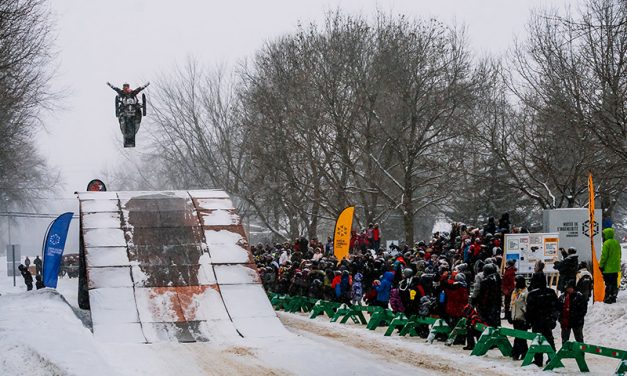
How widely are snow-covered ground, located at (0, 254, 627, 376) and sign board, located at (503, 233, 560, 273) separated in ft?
9.33

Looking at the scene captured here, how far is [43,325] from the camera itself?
16859 millimetres

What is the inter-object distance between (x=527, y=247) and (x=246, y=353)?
903 centimetres

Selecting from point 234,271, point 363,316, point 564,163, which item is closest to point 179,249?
point 234,271

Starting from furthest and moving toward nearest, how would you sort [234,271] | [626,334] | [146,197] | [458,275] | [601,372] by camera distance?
1. [146,197]
2. [234,271]
3. [458,275]
4. [626,334]
5. [601,372]

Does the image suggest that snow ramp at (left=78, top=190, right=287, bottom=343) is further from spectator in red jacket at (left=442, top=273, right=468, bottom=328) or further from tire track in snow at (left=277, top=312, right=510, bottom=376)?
spectator in red jacket at (left=442, top=273, right=468, bottom=328)

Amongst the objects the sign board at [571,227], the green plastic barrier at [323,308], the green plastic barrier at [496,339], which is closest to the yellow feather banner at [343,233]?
the green plastic barrier at [323,308]

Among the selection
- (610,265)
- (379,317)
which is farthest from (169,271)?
(610,265)

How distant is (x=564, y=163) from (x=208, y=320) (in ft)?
83.0

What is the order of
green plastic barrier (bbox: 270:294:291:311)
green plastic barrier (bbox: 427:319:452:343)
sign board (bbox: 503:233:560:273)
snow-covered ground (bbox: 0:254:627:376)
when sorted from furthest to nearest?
green plastic barrier (bbox: 270:294:291:311)
sign board (bbox: 503:233:560:273)
green plastic barrier (bbox: 427:319:452:343)
snow-covered ground (bbox: 0:254:627:376)

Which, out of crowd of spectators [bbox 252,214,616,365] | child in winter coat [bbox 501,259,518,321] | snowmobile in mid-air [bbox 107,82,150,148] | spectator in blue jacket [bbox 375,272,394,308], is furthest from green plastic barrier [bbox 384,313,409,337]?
snowmobile in mid-air [bbox 107,82,150,148]

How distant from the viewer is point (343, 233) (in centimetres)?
3091

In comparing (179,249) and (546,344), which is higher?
(179,249)

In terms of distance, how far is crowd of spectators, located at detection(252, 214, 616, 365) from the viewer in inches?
642

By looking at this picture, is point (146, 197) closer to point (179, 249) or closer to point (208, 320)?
A: point (179, 249)
